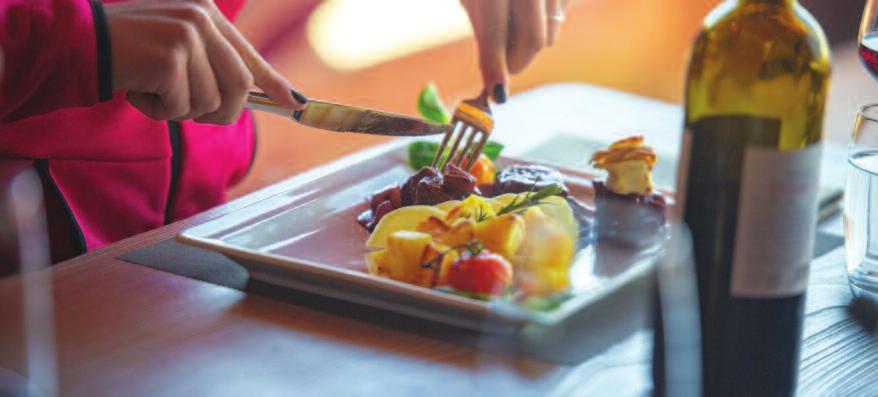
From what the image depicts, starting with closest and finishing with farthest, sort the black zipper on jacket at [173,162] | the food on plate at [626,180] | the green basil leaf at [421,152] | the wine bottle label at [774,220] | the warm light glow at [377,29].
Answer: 1. the wine bottle label at [774,220]
2. the food on plate at [626,180]
3. the green basil leaf at [421,152]
4. the black zipper on jacket at [173,162]
5. the warm light glow at [377,29]

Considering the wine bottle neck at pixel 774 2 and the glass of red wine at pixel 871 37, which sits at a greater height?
the wine bottle neck at pixel 774 2

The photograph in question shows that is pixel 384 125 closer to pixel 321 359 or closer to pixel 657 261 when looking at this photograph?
pixel 321 359

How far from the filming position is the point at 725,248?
0.69m

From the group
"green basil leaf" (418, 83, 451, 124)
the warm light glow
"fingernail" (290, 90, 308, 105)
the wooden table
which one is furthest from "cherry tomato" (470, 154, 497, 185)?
the warm light glow

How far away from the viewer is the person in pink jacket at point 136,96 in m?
1.06

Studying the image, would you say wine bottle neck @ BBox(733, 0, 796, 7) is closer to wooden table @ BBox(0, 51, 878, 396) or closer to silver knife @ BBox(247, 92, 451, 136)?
wooden table @ BBox(0, 51, 878, 396)

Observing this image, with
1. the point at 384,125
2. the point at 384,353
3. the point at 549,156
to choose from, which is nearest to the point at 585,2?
the point at 549,156

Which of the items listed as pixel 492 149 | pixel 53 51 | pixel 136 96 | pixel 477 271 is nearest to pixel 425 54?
pixel 492 149

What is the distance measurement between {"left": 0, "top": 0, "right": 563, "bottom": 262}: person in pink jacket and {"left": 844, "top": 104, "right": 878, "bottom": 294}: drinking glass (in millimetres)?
550

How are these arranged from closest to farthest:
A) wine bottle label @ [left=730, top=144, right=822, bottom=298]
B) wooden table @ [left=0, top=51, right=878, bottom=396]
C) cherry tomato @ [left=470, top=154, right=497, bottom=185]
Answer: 1. wine bottle label @ [left=730, top=144, right=822, bottom=298]
2. wooden table @ [left=0, top=51, right=878, bottom=396]
3. cherry tomato @ [left=470, top=154, right=497, bottom=185]

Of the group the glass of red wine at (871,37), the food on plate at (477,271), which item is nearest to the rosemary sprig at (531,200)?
the food on plate at (477,271)

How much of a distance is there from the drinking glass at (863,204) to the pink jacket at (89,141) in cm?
77

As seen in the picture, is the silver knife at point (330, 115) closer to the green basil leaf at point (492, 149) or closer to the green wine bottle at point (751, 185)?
the green basil leaf at point (492, 149)

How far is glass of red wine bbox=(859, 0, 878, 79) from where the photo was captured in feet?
3.26
